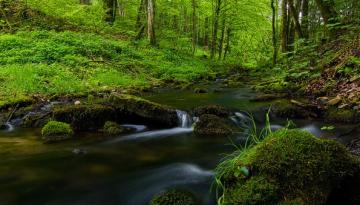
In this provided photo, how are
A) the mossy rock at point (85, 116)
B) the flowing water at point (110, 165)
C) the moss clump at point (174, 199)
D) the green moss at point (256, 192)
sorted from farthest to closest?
1. the mossy rock at point (85, 116)
2. the flowing water at point (110, 165)
3. the moss clump at point (174, 199)
4. the green moss at point (256, 192)

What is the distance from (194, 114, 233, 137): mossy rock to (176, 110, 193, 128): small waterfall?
52 centimetres

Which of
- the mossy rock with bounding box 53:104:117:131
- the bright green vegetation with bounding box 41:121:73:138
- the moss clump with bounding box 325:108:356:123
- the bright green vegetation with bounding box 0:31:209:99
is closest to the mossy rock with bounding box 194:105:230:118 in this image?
the mossy rock with bounding box 53:104:117:131

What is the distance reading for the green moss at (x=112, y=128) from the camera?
26.1 feet

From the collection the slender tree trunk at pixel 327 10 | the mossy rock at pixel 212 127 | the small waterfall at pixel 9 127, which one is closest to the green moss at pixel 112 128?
the mossy rock at pixel 212 127

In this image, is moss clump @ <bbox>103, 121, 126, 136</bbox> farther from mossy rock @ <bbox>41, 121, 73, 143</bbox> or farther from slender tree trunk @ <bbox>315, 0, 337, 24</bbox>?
slender tree trunk @ <bbox>315, 0, 337, 24</bbox>

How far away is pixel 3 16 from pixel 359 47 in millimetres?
16877

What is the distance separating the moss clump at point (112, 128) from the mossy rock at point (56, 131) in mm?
742

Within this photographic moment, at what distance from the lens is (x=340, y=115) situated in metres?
7.91

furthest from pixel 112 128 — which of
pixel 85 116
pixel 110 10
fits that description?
pixel 110 10

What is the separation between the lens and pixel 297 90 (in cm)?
1204

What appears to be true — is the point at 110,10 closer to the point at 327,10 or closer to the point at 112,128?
the point at 327,10

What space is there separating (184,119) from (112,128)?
171 centimetres

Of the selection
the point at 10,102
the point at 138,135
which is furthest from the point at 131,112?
the point at 10,102

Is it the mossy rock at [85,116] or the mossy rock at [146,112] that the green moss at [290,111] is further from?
the mossy rock at [85,116]
